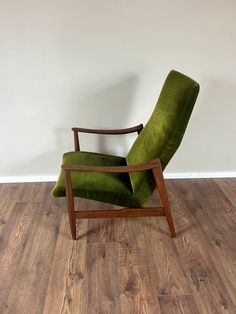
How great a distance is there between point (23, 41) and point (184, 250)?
195 centimetres

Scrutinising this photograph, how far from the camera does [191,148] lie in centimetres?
288

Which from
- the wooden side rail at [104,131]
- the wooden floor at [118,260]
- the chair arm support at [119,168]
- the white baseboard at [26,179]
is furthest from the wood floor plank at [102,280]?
the white baseboard at [26,179]

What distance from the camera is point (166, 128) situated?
199 cm

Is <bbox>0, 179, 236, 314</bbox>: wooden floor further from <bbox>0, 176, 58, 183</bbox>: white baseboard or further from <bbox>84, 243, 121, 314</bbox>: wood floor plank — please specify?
<bbox>0, 176, 58, 183</bbox>: white baseboard

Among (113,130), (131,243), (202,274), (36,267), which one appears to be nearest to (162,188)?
(131,243)

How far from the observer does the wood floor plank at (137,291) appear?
1.65 meters

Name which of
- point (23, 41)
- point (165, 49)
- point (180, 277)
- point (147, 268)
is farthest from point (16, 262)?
point (165, 49)

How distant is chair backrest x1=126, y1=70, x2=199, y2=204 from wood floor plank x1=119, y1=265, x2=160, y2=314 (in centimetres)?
44

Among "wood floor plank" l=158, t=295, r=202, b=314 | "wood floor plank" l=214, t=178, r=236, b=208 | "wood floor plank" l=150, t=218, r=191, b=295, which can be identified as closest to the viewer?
"wood floor plank" l=158, t=295, r=202, b=314

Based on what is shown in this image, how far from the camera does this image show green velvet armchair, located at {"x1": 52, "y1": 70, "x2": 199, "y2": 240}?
1929 mm

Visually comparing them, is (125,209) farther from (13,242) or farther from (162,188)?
(13,242)

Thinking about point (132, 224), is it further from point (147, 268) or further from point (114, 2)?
point (114, 2)

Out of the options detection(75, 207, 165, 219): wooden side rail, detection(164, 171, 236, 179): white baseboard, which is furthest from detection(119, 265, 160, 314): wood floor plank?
detection(164, 171, 236, 179): white baseboard

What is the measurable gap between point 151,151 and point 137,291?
0.84 m
